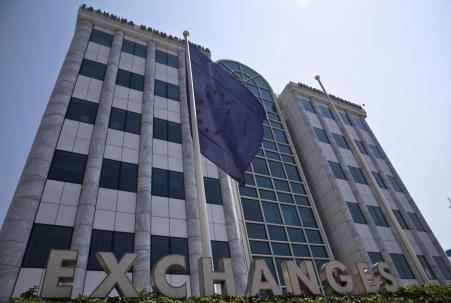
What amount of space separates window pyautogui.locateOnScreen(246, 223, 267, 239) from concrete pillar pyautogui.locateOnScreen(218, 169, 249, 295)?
2.36 m

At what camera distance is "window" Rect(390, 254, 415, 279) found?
30.5 m

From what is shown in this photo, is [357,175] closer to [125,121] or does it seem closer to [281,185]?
[281,185]

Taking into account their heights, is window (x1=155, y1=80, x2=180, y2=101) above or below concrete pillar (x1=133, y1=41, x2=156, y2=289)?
above

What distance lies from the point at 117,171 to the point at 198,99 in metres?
9.88

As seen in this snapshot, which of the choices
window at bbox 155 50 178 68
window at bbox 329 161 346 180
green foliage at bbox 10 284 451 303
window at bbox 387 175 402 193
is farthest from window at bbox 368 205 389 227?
window at bbox 155 50 178 68

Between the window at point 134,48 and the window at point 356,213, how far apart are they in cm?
2779

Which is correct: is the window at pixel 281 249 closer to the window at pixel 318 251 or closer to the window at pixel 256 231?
the window at pixel 256 231

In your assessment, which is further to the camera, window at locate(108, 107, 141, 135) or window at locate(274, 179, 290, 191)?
window at locate(274, 179, 290, 191)

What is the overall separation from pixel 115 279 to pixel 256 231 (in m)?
16.1

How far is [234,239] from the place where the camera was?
23422mm

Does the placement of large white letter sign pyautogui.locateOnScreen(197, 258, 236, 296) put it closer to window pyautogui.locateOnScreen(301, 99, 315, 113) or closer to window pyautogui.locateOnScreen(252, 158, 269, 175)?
window pyautogui.locateOnScreen(252, 158, 269, 175)

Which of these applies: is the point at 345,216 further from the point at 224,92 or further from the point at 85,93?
the point at 85,93

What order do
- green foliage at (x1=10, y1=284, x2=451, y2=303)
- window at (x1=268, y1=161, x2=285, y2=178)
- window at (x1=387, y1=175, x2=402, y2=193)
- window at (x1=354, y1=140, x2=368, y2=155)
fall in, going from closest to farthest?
green foliage at (x1=10, y1=284, x2=451, y2=303)
window at (x1=268, y1=161, x2=285, y2=178)
window at (x1=387, y1=175, x2=402, y2=193)
window at (x1=354, y1=140, x2=368, y2=155)

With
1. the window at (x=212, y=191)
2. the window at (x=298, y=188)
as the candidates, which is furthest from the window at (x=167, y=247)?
the window at (x=298, y=188)
